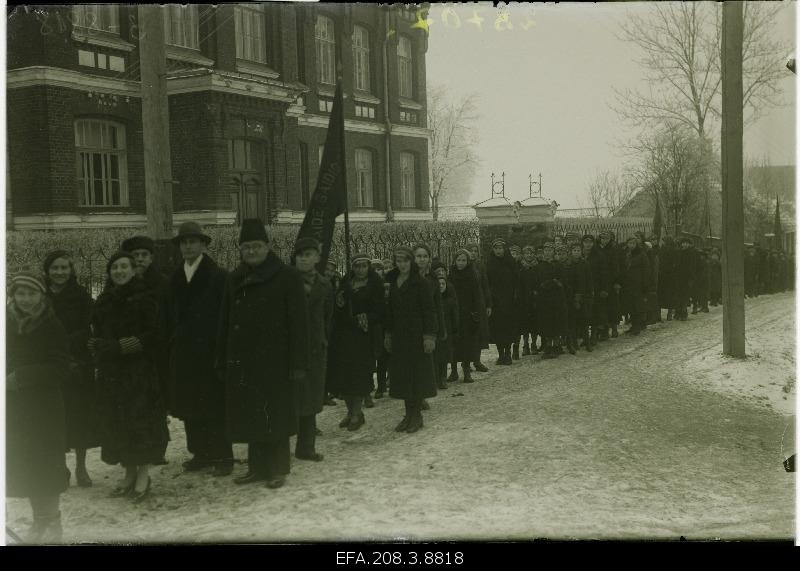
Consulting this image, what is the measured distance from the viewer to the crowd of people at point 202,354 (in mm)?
4477

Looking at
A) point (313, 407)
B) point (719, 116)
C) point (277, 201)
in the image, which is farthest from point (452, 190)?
point (719, 116)

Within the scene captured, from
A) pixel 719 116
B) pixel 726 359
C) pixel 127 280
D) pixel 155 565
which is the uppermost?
pixel 719 116

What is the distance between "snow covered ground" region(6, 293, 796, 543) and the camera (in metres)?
4.58

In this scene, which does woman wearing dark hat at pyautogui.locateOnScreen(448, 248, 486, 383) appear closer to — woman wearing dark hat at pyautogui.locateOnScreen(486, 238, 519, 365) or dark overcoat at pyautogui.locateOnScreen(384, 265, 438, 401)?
woman wearing dark hat at pyautogui.locateOnScreen(486, 238, 519, 365)

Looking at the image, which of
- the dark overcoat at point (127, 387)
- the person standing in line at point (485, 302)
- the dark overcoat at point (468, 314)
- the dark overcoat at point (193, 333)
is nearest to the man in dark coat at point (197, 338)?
the dark overcoat at point (193, 333)

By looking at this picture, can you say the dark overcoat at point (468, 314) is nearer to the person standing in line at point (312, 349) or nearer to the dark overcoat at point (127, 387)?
the person standing in line at point (312, 349)

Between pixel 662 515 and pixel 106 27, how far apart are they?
5050 millimetres

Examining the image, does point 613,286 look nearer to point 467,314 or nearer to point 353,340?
point 467,314

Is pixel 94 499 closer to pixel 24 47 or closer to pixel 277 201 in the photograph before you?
pixel 277 201

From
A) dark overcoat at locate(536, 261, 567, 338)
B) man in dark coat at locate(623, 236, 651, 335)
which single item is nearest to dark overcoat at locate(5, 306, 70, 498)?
dark overcoat at locate(536, 261, 567, 338)

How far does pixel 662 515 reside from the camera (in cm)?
468

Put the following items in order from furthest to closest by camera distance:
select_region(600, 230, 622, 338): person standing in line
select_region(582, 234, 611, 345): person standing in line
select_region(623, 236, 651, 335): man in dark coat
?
1. select_region(623, 236, 651, 335): man in dark coat
2. select_region(600, 230, 622, 338): person standing in line
3. select_region(582, 234, 611, 345): person standing in line

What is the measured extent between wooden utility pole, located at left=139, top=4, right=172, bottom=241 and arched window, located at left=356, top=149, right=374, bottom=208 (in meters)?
1.59

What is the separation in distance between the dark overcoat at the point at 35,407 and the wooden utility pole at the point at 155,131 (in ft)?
4.90
